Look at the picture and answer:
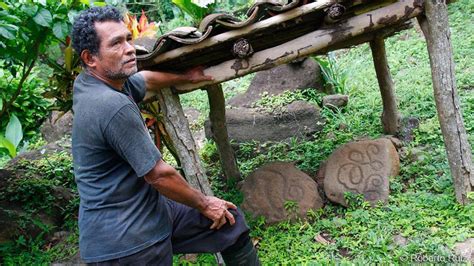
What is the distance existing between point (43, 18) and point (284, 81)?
4760 millimetres

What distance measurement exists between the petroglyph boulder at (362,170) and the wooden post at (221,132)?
1.10 m

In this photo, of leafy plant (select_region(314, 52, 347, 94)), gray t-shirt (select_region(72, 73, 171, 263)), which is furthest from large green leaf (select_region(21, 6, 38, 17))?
leafy plant (select_region(314, 52, 347, 94))

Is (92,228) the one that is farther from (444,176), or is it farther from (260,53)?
(444,176)

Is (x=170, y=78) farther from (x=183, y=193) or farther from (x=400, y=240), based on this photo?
(x=400, y=240)

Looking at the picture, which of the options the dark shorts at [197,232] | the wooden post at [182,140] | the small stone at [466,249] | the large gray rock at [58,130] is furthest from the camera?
the large gray rock at [58,130]

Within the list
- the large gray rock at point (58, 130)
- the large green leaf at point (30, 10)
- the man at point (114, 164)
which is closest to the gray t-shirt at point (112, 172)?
the man at point (114, 164)

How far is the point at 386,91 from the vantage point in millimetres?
5512

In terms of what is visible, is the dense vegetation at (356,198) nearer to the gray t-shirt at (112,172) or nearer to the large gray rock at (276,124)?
the large gray rock at (276,124)

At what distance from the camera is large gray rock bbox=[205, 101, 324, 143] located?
638 centimetres

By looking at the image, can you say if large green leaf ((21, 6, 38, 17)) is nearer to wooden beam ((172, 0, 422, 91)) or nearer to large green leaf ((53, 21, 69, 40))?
large green leaf ((53, 21, 69, 40))

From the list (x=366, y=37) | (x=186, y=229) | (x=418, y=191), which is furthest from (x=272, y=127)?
(x=186, y=229)

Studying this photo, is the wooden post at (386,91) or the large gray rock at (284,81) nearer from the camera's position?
the wooden post at (386,91)

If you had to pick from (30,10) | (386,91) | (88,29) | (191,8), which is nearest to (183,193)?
(88,29)

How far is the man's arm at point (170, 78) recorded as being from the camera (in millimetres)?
3643
